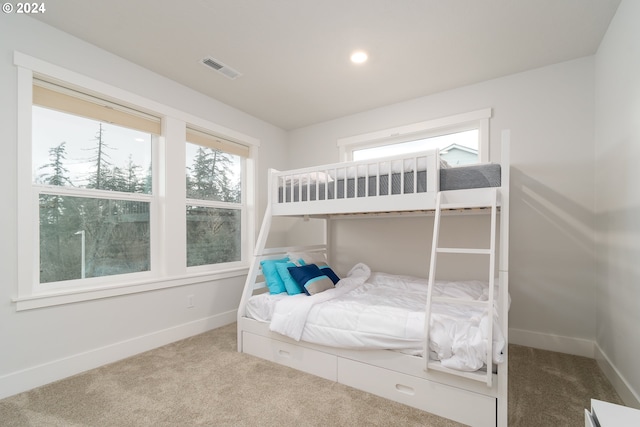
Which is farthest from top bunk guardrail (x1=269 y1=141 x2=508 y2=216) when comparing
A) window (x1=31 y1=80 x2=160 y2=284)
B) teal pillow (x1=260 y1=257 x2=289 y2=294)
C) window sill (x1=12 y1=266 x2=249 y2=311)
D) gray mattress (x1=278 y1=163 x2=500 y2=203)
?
window (x1=31 y1=80 x2=160 y2=284)

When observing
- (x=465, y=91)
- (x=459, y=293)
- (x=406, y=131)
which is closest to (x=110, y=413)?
(x=459, y=293)

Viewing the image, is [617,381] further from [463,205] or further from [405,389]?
[463,205]

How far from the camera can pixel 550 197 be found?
272 cm

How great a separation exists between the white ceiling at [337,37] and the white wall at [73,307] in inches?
5.6

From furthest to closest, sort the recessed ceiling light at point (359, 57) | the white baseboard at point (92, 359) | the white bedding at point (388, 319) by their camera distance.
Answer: the recessed ceiling light at point (359, 57), the white baseboard at point (92, 359), the white bedding at point (388, 319)

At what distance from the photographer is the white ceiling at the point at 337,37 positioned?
6.55 ft

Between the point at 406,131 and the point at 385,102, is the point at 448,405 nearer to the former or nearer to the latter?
the point at 406,131

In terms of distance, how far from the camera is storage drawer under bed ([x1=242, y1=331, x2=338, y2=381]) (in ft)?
7.09

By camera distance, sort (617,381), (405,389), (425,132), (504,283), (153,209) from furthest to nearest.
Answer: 1. (425,132)
2. (153,209)
3. (617,381)
4. (405,389)
5. (504,283)

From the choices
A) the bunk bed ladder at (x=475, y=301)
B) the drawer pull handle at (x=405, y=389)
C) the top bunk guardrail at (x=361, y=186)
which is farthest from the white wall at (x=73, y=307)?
the bunk bed ladder at (x=475, y=301)

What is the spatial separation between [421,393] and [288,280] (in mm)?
1370

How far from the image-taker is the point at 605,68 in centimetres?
233

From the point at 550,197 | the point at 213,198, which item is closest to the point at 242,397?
the point at 213,198

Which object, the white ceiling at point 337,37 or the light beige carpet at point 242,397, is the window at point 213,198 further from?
the light beige carpet at point 242,397
